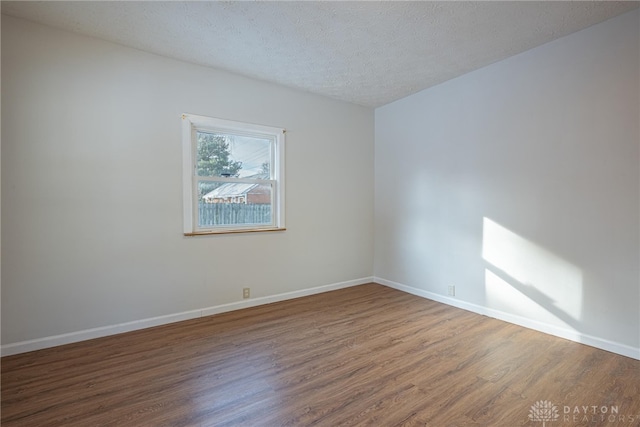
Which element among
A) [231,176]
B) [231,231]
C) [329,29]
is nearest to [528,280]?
[329,29]

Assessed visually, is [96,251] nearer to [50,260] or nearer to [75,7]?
[50,260]

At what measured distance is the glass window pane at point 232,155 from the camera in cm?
342

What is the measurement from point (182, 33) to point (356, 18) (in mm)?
1522

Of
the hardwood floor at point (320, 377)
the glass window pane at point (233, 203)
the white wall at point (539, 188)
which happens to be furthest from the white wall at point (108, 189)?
the white wall at point (539, 188)

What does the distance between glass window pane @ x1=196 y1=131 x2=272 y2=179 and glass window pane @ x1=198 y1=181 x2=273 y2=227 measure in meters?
0.14

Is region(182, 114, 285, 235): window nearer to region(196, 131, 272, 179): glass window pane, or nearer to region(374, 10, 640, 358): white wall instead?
region(196, 131, 272, 179): glass window pane

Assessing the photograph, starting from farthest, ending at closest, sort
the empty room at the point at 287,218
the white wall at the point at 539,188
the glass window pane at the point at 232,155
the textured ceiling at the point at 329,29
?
the glass window pane at the point at 232,155 → the white wall at the point at 539,188 → the textured ceiling at the point at 329,29 → the empty room at the point at 287,218

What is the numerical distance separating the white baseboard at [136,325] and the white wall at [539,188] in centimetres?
188

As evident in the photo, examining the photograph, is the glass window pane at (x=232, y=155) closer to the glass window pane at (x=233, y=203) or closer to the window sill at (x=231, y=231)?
the glass window pane at (x=233, y=203)

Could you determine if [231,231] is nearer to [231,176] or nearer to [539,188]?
[231,176]

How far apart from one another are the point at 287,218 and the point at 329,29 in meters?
2.19

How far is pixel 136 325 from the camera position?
3006mm

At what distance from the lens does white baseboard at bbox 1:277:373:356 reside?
2.56m

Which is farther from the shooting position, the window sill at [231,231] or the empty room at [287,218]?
the window sill at [231,231]
